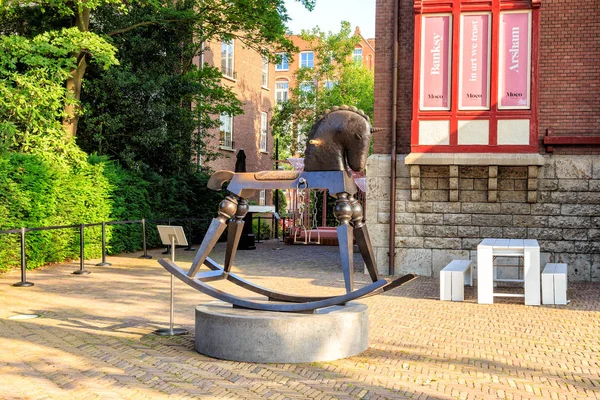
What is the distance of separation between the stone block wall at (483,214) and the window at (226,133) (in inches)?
692

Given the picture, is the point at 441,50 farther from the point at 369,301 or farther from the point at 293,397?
the point at 293,397

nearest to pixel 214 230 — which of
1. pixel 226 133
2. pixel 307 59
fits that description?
pixel 226 133

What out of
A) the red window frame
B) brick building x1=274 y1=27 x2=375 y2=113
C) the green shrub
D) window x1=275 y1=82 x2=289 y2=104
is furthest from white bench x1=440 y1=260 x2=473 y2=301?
window x1=275 y1=82 x2=289 y2=104

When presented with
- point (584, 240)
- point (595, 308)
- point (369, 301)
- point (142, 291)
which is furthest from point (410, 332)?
point (584, 240)

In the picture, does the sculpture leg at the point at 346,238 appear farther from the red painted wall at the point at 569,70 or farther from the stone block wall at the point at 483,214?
the red painted wall at the point at 569,70

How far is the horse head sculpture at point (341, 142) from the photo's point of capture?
788 centimetres

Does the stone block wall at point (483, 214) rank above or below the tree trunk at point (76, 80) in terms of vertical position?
below

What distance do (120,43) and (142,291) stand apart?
1189 cm

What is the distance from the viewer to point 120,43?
2253 cm

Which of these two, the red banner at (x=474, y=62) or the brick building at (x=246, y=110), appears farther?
the brick building at (x=246, y=110)

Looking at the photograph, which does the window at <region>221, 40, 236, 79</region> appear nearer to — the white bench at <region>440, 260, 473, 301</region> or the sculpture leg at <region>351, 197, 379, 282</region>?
the white bench at <region>440, 260, 473, 301</region>

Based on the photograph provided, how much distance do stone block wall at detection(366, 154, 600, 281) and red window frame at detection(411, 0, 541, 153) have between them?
1.70 feet

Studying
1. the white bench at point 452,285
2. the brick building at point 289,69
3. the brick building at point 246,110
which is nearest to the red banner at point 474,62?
the white bench at point 452,285

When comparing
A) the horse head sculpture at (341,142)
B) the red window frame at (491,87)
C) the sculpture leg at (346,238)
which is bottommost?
the sculpture leg at (346,238)
